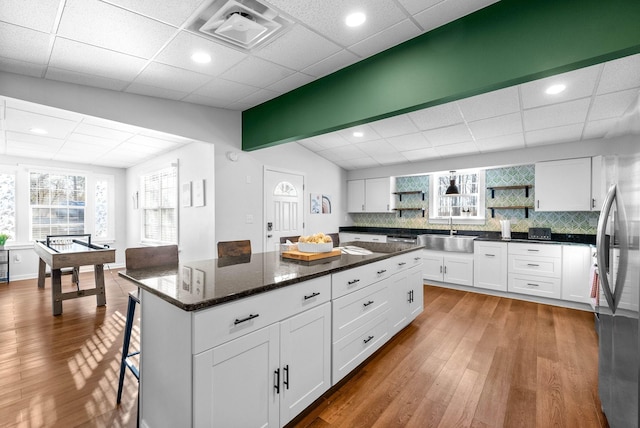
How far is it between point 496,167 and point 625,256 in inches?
163

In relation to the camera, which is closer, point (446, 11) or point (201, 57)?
point (446, 11)

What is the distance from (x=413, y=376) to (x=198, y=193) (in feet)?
12.2

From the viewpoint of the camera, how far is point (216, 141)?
4156mm

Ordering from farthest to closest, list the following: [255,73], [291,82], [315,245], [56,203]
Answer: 1. [56,203]
2. [291,82]
3. [255,73]
4. [315,245]

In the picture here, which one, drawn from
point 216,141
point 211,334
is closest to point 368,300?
point 211,334

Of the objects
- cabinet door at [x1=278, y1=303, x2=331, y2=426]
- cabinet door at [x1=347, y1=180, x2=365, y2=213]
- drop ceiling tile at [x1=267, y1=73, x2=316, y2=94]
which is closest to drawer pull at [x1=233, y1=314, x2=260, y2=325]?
cabinet door at [x1=278, y1=303, x2=331, y2=426]

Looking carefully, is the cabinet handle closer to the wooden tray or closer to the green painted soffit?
the wooden tray

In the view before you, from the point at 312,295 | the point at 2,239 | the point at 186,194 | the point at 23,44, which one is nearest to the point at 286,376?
the point at 312,295

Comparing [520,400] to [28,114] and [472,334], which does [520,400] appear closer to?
[472,334]

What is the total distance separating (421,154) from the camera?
17.4ft

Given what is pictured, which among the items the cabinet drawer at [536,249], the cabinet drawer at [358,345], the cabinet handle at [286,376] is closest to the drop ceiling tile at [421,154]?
the cabinet drawer at [536,249]

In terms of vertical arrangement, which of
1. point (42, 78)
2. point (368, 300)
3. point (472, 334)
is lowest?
point (472, 334)

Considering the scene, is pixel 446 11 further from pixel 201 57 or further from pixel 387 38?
pixel 201 57

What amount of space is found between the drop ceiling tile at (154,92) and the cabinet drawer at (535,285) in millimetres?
5272
